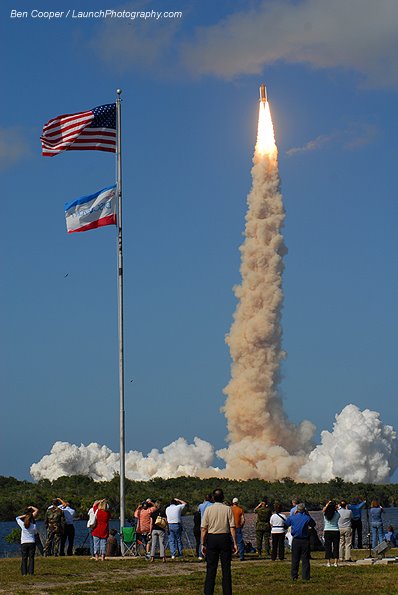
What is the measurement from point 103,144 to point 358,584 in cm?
1764

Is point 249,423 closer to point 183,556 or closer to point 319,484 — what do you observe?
point 319,484

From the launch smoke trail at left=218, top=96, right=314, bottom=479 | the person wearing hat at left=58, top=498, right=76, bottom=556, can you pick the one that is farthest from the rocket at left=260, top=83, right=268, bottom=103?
the person wearing hat at left=58, top=498, right=76, bottom=556

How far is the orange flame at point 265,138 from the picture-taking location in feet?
241

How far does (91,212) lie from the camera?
111 feet

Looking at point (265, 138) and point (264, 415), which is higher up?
point (265, 138)

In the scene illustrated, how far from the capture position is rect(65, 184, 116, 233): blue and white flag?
111ft

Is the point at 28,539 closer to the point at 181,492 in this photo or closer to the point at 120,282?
the point at 120,282

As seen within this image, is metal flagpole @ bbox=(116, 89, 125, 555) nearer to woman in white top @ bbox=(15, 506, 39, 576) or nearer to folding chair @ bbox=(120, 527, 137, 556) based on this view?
folding chair @ bbox=(120, 527, 137, 556)

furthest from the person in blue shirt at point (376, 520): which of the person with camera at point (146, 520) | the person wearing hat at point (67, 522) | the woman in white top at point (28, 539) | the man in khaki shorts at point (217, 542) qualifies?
the man in khaki shorts at point (217, 542)

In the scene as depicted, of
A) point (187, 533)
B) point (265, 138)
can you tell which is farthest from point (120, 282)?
point (265, 138)

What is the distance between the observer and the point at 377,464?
324 ft

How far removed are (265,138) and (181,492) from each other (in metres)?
32.0

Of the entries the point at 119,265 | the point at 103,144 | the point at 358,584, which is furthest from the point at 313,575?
the point at 103,144

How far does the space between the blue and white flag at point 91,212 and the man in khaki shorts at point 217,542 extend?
55.1 feet
